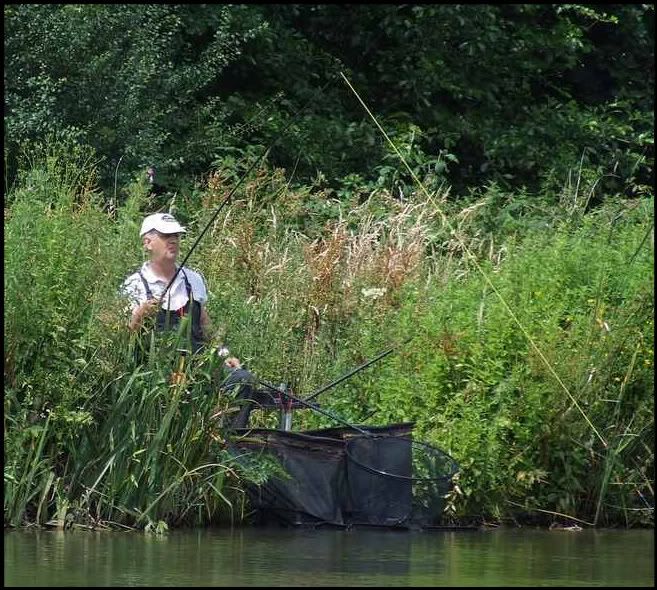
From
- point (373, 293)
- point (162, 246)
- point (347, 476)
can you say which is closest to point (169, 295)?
point (162, 246)

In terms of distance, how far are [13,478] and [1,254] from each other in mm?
1102

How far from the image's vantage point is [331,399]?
31.1ft

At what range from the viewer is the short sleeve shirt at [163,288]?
8492 mm

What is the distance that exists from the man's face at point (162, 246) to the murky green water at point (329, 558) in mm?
1459

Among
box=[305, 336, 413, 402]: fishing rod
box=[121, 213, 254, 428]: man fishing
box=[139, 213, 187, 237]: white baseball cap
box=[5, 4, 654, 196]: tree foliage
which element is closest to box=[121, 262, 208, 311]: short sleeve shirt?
box=[121, 213, 254, 428]: man fishing

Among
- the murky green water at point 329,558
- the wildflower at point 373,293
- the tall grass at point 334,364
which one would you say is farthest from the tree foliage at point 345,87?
the murky green water at point 329,558

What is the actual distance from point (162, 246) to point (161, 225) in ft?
0.36

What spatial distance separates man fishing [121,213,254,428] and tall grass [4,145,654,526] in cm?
10

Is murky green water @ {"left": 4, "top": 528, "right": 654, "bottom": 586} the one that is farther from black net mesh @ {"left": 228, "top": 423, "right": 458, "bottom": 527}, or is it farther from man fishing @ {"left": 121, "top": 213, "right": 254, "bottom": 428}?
man fishing @ {"left": 121, "top": 213, "right": 254, "bottom": 428}

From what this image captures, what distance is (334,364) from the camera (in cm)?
980

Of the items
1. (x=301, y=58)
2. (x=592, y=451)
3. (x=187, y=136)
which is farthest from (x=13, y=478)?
(x=301, y=58)

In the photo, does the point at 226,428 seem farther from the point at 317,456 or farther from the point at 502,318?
the point at 502,318

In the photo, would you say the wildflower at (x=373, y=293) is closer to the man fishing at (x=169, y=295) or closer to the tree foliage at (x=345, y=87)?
the man fishing at (x=169, y=295)

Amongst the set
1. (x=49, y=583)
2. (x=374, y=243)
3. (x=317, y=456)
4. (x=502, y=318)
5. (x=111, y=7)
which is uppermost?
(x=111, y=7)
